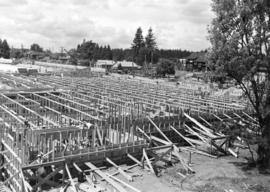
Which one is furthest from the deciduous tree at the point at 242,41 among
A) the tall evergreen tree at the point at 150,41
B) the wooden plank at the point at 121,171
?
the tall evergreen tree at the point at 150,41

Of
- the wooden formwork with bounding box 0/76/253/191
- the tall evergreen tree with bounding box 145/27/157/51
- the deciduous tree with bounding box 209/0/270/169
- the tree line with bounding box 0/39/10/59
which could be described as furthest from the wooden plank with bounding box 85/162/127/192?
the tree line with bounding box 0/39/10/59

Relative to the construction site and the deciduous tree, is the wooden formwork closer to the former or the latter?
the construction site

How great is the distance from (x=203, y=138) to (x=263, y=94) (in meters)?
3.99

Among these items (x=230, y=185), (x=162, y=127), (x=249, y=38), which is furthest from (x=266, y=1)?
(x=162, y=127)

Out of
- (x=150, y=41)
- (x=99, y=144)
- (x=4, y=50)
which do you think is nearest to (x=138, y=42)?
(x=150, y=41)

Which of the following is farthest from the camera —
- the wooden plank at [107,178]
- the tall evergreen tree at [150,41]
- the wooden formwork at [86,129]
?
the tall evergreen tree at [150,41]

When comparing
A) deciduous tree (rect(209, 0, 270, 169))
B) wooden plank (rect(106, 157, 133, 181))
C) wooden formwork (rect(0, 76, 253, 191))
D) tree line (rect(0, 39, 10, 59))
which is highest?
tree line (rect(0, 39, 10, 59))

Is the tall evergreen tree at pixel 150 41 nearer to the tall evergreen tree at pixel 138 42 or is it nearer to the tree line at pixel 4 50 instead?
the tall evergreen tree at pixel 138 42

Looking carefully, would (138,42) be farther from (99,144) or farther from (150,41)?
(99,144)

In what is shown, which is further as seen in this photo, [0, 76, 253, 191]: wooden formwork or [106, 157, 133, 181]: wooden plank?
[106, 157, 133, 181]: wooden plank

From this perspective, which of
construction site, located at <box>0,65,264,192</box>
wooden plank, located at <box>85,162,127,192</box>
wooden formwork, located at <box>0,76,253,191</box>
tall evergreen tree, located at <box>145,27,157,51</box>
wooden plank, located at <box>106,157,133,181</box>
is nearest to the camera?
wooden plank, located at <box>85,162,127,192</box>

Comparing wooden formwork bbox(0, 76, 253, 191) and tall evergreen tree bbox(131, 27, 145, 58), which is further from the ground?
tall evergreen tree bbox(131, 27, 145, 58)

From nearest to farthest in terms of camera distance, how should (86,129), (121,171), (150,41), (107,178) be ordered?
(107,178) → (121,171) → (86,129) → (150,41)

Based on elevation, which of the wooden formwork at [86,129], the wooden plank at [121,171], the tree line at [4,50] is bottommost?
the wooden plank at [121,171]
